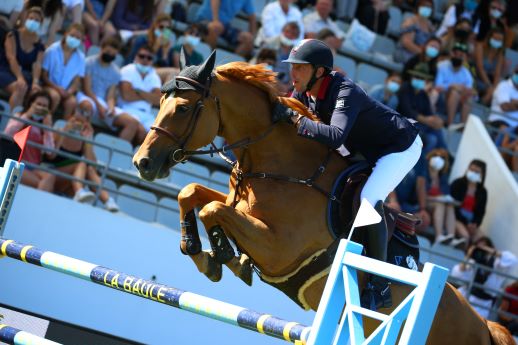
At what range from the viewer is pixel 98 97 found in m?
10.4

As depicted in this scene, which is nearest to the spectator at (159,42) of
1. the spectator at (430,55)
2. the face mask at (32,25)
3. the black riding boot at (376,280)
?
the face mask at (32,25)

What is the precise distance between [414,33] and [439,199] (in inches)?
120

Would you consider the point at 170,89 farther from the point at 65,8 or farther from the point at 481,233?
the point at 481,233

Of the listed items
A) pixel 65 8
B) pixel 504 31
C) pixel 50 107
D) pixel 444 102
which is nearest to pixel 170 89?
pixel 50 107

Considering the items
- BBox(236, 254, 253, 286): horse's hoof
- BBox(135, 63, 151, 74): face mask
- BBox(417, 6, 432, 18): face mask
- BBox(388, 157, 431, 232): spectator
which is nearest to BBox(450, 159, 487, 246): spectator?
BBox(388, 157, 431, 232): spectator

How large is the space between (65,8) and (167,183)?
7.71ft

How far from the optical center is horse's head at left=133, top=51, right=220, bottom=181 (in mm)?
5533

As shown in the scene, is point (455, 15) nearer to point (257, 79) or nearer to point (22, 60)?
point (22, 60)

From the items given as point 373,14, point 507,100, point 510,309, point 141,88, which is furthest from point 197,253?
point 507,100

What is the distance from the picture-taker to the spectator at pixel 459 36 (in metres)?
13.6

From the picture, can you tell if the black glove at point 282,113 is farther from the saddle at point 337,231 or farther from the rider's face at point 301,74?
the saddle at point 337,231

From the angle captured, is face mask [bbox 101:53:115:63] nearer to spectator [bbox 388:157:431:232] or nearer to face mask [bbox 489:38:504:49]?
spectator [bbox 388:157:431:232]

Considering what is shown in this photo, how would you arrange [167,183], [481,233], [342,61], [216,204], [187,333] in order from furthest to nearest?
[342,61] → [481,233] → [167,183] → [187,333] → [216,204]

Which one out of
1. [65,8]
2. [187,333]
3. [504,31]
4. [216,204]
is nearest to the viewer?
[216,204]
